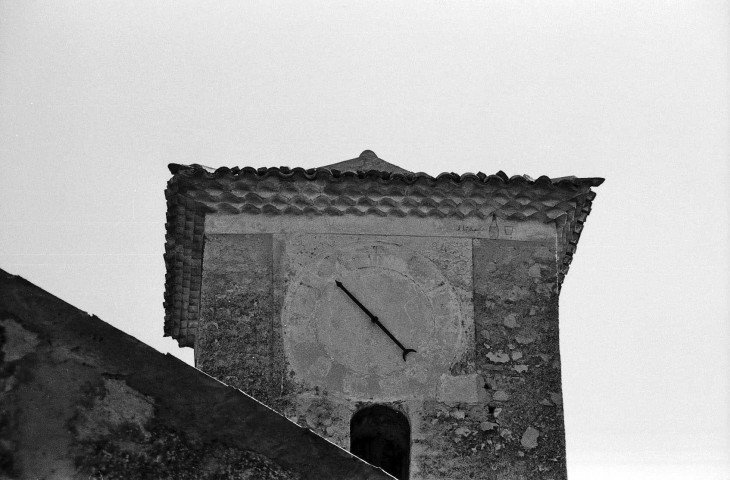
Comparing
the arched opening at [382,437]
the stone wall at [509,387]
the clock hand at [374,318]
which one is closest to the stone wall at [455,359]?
the stone wall at [509,387]

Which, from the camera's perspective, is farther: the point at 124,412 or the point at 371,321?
the point at 371,321

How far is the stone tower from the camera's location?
1191 cm

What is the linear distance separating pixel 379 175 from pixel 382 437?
224 centimetres

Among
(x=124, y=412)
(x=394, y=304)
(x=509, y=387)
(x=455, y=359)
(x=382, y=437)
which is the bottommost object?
(x=124, y=412)

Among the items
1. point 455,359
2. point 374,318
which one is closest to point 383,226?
point 374,318

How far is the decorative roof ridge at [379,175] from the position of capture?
12.5 metres

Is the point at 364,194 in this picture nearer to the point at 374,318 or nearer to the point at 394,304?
the point at 394,304

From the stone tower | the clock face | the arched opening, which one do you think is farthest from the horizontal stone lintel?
the arched opening

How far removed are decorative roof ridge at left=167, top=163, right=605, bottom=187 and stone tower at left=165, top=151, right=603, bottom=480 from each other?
15mm

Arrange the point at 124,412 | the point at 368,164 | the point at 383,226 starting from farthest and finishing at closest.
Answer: the point at 368,164
the point at 383,226
the point at 124,412

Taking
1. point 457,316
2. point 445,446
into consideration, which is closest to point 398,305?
point 457,316

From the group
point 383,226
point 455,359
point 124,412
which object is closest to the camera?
point 124,412

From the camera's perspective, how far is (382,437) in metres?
12.3

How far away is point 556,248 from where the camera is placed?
12.9 meters
